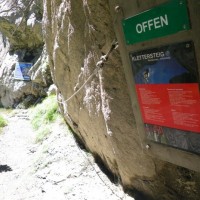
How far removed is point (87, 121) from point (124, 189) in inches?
65.4

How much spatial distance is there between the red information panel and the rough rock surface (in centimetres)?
74

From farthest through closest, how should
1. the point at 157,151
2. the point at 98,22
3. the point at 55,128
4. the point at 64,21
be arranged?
the point at 55,128 < the point at 64,21 < the point at 98,22 < the point at 157,151

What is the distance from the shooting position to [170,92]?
9.75ft

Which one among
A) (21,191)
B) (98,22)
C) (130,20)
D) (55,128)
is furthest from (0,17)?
(130,20)

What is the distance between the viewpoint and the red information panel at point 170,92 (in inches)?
109

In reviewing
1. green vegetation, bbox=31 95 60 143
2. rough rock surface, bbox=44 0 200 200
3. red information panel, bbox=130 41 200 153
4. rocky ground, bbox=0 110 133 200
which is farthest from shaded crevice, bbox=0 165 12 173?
red information panel, bbox=130 41 200 153

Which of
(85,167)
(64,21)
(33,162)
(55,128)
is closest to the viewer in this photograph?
(64,21)

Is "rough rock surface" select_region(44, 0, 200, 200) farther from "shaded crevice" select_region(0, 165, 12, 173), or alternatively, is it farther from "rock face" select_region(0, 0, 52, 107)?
"rock face" select_region(0, 0, 52, 107)

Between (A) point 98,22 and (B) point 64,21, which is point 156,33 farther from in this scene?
(B) point 64,21

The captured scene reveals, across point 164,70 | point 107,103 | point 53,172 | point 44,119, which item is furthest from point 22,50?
point 164,70

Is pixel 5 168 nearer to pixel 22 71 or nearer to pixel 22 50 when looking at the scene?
pixel 22 71

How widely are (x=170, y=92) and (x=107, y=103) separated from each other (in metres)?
1.81

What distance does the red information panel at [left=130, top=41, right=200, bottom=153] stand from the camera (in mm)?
2764

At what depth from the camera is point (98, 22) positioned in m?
4.39
